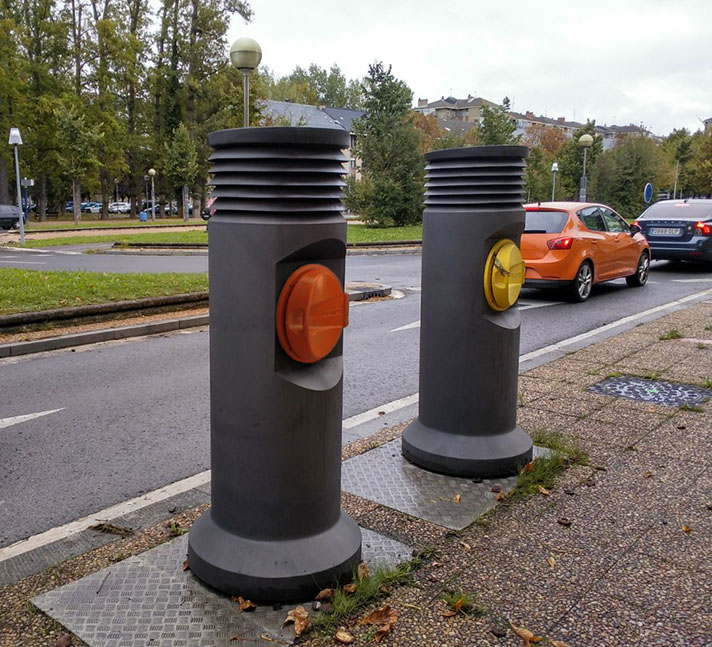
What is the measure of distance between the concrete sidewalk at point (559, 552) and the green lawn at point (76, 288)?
6635mm

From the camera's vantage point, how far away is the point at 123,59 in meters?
51.1

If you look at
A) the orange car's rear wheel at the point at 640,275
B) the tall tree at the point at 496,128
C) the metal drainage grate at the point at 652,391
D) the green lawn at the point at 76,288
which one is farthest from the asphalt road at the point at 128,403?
the tall tree at the point at 496,128

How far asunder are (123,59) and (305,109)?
124 ft

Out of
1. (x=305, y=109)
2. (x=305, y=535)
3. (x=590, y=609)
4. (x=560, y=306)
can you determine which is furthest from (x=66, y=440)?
(x=305, y=109)

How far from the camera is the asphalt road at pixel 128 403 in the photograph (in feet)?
13.7

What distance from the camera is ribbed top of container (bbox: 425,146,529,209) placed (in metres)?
3.75

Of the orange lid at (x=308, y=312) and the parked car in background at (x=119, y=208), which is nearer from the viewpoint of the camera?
the orange lid at (x=308, y=312)

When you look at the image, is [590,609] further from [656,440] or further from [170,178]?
[170,178]

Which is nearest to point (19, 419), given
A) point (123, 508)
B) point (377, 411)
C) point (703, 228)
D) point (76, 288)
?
point (123, 508)

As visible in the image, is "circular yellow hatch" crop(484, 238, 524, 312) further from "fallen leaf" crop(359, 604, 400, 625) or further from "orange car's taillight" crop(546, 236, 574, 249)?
"orange car's taillight" crop(546, 236, 574, 249)

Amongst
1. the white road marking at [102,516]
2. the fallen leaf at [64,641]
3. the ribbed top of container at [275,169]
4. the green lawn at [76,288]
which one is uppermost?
the ribbed top of container at [275,169]

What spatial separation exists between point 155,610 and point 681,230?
54.9 feet

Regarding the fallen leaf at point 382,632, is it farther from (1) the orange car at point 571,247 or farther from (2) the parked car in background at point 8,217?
(2) the parked car in background at point 8,217

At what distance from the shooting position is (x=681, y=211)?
56.1 ft
